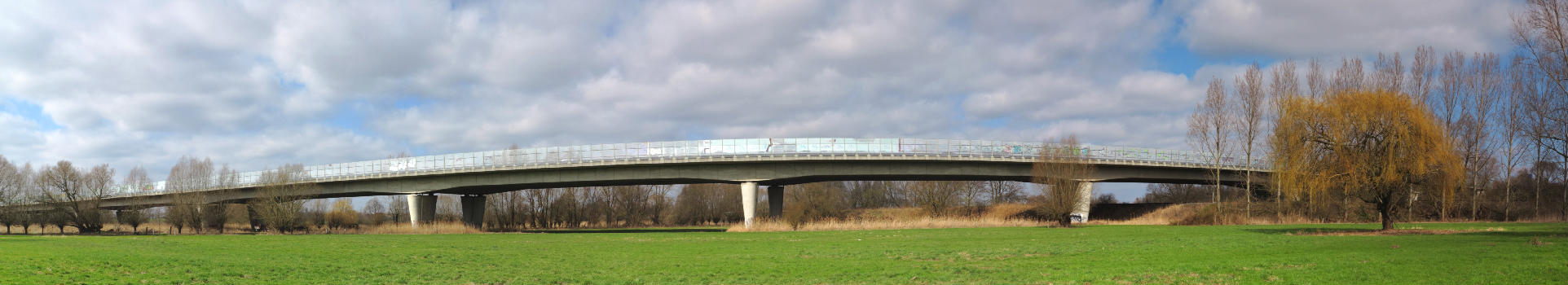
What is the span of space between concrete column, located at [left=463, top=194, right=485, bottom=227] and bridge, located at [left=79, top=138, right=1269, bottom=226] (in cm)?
213

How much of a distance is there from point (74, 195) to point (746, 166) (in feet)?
208

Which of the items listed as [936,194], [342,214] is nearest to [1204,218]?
[936,194]

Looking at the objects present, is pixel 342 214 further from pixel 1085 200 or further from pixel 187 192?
pixel 1085 200

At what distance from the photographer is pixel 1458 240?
23.8 meters

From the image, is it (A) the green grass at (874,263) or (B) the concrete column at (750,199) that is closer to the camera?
(A) the green grass at (874,263)

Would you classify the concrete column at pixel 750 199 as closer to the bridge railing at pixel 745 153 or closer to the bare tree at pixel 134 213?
the bridge railing at pixel 745 153

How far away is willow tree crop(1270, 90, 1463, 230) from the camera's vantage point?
29.8m

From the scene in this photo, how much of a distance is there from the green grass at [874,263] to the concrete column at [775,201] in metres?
34.3

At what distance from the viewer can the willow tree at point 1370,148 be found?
2975 cm

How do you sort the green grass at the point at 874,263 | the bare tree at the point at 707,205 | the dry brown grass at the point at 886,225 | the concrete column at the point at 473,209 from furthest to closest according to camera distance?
the bare tree at the point at 707,205 < the concrete column at the point at 473,209 < the dry brown grass at the point at 886,225 < the green grass at the point at 874,263

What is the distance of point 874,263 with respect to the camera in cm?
2070

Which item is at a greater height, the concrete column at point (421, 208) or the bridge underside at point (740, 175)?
the bridge underside at point (740, 175)

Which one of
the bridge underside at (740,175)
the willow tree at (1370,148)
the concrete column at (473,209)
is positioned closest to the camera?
the willow tree at (1370,148)

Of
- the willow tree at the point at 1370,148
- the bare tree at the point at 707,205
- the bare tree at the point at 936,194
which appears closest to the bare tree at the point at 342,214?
the bare tree at the point at 707,205
